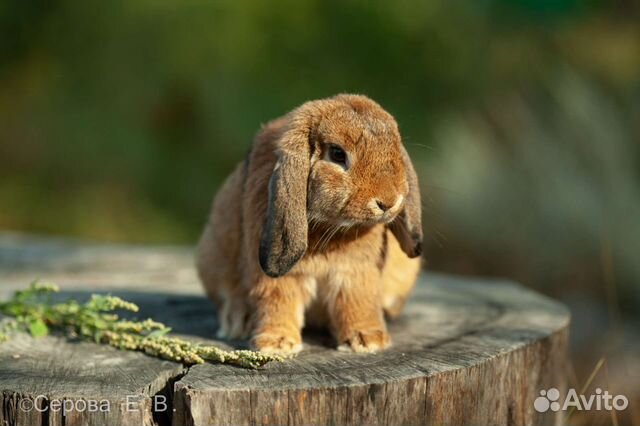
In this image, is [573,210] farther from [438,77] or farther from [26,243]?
[26,243]

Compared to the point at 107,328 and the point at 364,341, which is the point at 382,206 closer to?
Answer: the point at 364,341

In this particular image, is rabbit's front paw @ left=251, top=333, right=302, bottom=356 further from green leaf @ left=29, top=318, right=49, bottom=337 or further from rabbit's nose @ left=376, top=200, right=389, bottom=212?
green leaf @ left=29, top=318, right=49, bottom=337

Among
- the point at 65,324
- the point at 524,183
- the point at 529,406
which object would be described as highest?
the point at 524,183

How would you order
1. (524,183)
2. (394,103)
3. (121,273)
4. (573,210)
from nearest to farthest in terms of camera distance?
1. (121,273)
2. (573,210)
3. (524,183)
4. (394,103)

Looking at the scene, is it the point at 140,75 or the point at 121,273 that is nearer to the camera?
the point at 121,273

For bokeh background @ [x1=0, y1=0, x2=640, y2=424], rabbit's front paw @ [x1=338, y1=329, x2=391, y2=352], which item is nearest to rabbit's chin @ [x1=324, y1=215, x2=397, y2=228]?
rabbit's front paw @ [x1=338, y1=329, x2=391, y2=352]

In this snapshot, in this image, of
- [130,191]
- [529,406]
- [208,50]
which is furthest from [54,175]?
[529,406]

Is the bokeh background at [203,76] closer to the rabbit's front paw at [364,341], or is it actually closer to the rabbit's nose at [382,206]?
the rabbit's front paw at [364,341]
